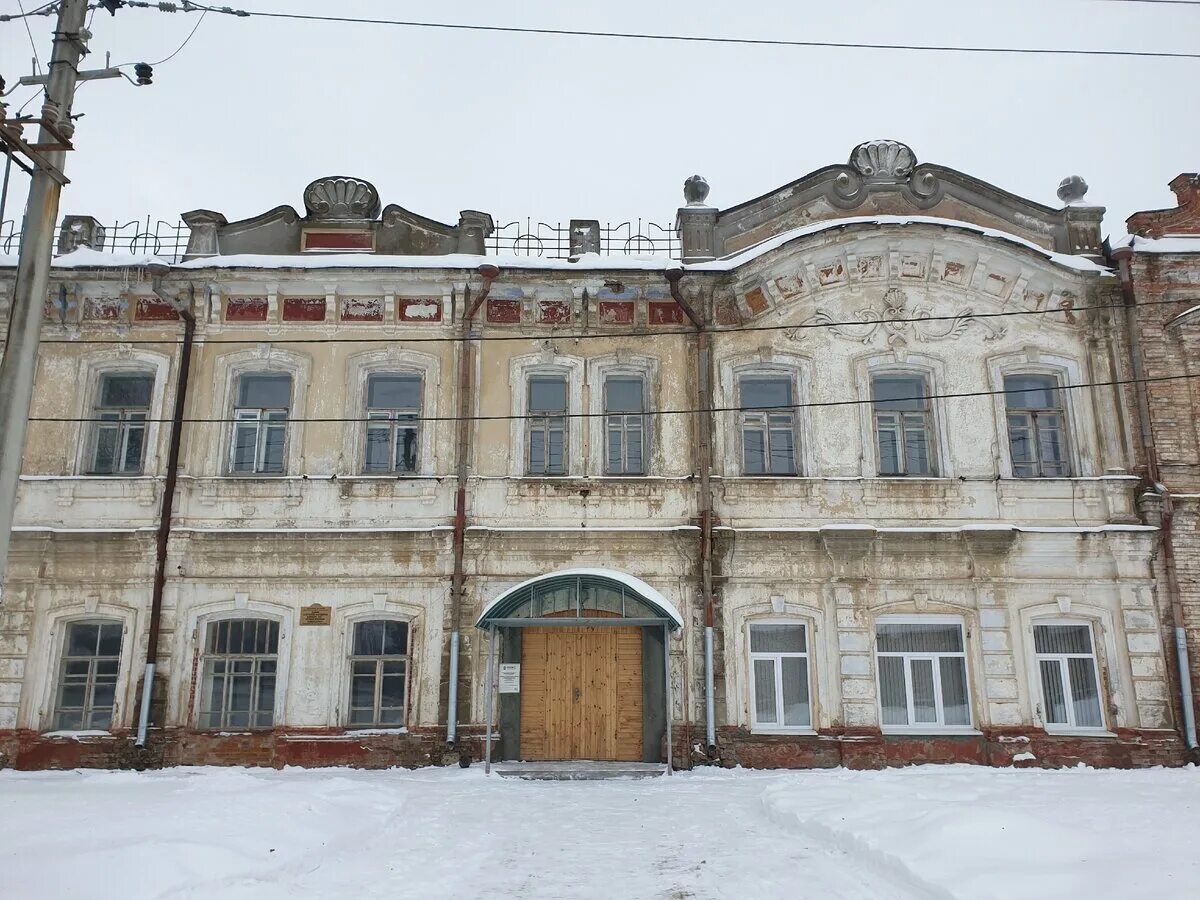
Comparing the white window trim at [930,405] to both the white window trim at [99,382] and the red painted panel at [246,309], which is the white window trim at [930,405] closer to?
the red painted panel at [246,309]

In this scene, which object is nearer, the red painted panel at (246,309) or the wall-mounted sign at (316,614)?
the wall-mounted sign at (316,614)

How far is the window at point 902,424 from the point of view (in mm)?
13820

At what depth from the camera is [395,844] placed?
27.1 ft

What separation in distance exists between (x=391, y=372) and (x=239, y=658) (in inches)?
176

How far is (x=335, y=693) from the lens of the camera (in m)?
12.9

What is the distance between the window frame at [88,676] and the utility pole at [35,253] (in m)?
6.78

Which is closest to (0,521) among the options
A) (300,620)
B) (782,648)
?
(300,620)

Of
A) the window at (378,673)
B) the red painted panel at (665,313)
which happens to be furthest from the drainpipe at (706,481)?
the window at (378,673)

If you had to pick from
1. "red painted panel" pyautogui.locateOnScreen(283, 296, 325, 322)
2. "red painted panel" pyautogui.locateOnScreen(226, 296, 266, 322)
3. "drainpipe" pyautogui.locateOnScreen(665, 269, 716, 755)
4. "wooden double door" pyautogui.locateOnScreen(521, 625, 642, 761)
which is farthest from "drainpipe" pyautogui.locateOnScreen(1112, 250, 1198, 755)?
"red painted panel" pyautogui.locateOnScreen(226, 296, 266, 322)

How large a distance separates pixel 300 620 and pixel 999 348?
10.6 metres

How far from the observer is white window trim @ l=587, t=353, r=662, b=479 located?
13680 mm

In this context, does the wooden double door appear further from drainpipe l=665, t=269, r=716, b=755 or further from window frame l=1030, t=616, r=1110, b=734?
window frame l=1030, t=616, r=1110, b=734

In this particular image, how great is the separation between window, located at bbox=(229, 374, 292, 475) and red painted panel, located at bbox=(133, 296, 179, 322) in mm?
1429

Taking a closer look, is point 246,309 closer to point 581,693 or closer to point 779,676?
point 581,693
